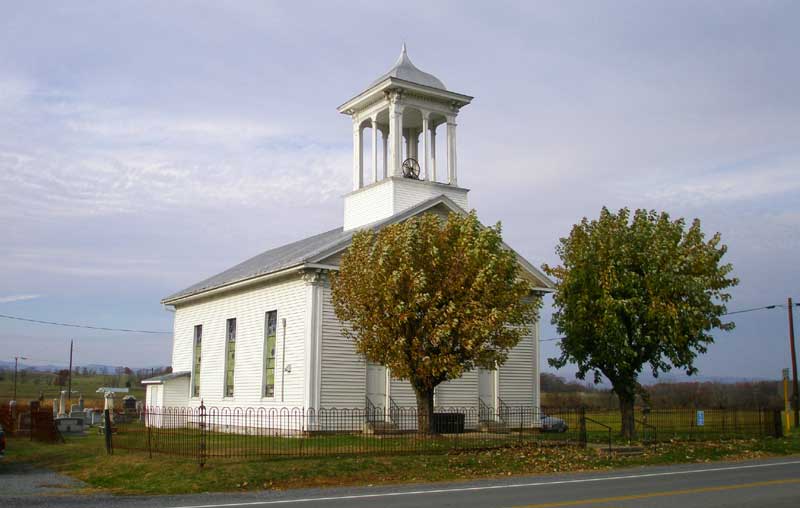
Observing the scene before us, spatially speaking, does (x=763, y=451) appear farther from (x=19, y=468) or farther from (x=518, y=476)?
(x=19, y=468)

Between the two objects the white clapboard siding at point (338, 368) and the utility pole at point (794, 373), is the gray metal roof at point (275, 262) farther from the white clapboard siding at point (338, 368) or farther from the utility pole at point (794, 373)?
the utility pole at point (794, 373)

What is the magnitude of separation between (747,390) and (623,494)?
78388 millimetres

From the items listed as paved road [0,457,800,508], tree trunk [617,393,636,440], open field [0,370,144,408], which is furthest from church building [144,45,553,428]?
open field [0,370,144,408]

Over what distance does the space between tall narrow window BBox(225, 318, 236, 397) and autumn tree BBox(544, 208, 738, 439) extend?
44.6 ft

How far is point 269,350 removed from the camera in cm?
3170

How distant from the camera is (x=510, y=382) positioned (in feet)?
108

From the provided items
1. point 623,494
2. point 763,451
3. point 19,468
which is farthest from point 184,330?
point 623,494

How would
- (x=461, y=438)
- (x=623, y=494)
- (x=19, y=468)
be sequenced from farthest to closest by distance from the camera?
(x=461, y=438)
(x=19, y=468)
(x=623, y=494)

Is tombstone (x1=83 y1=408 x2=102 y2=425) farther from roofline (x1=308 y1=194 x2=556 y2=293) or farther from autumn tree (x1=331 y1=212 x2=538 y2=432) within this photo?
autumn tree (x1=331 y1=212 x2=538 y2=432)

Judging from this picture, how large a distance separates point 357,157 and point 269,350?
9951 millimetres

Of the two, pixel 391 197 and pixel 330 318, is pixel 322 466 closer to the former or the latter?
pixel 330 318

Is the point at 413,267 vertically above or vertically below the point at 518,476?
above

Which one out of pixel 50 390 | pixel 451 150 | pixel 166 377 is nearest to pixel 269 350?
pixel 166 377

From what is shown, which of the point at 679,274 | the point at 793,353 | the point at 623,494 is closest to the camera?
the point at 623,494
